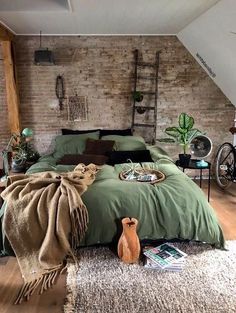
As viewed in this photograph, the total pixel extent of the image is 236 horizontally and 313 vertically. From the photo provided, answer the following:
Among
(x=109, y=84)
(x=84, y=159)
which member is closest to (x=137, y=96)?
(x=109, y=84)

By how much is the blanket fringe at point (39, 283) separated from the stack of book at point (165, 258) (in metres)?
0.75

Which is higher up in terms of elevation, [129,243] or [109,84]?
[109,84]

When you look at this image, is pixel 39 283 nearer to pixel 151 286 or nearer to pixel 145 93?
pixel 151 286


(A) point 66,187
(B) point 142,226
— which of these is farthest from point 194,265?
(A) point 66,187

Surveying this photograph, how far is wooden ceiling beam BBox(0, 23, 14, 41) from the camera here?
3923 mm

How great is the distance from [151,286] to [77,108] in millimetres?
3292

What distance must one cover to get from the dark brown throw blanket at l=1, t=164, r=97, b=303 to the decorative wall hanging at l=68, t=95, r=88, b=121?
244cm

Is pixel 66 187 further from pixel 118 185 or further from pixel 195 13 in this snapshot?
pixel 195 13

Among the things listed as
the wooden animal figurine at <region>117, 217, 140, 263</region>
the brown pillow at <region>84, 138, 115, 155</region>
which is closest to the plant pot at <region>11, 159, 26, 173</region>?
the brown pillow at <region>84, 138, 115, 155</region>

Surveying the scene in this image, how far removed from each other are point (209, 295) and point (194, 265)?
0.37 metres

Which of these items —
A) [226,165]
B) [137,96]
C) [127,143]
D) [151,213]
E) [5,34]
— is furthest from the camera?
[137,96]

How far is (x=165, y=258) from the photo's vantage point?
239 cm

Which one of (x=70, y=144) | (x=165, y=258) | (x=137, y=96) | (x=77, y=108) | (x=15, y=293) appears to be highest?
(x=137, y=96)

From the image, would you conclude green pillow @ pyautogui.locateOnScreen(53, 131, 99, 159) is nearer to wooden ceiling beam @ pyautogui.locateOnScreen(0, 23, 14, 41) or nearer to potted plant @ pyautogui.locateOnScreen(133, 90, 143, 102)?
potted plant @ pyautogui.locateOnScreen(133, 90, 143, 102)
